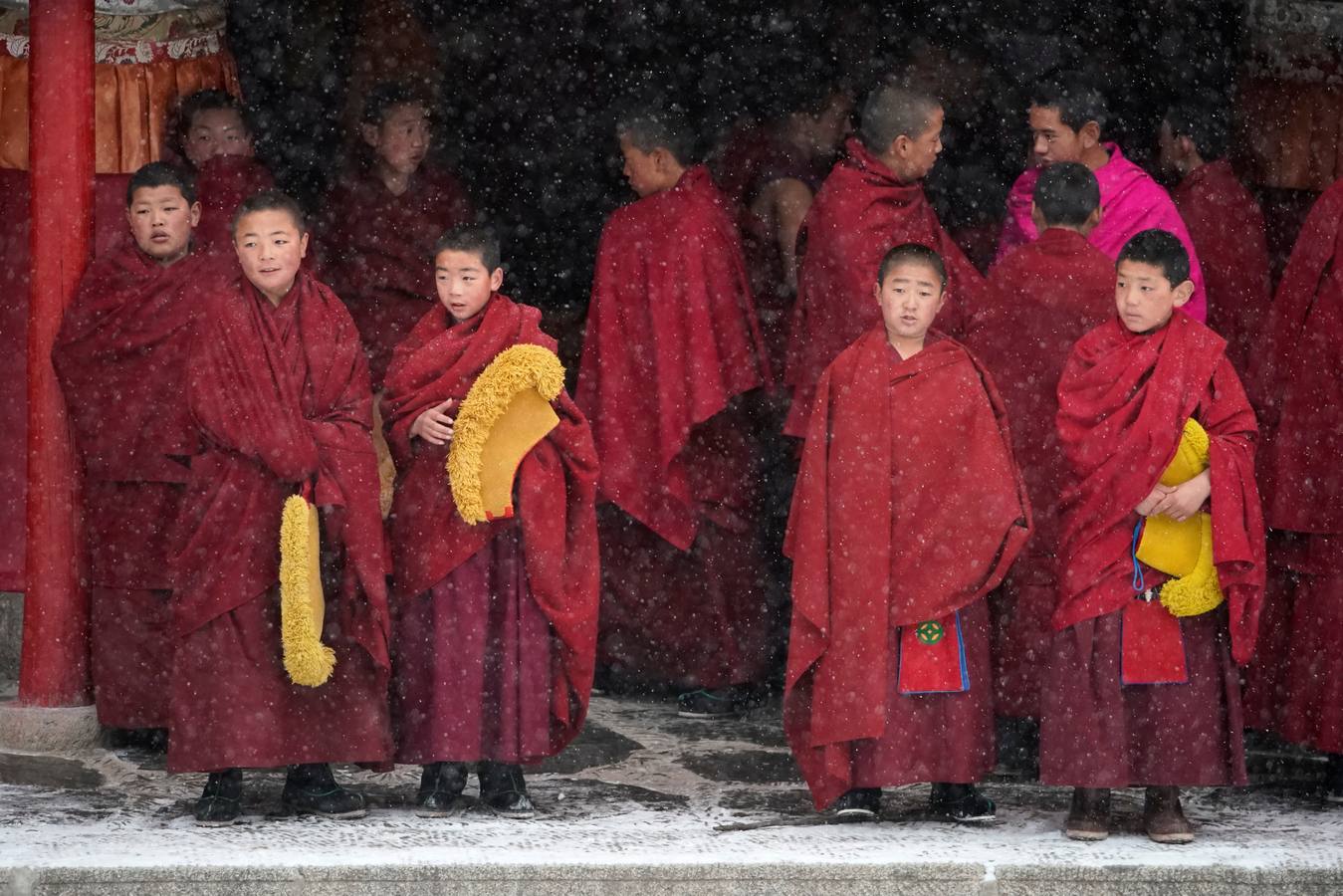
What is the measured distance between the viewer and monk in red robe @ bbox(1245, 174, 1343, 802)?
23.1 ft

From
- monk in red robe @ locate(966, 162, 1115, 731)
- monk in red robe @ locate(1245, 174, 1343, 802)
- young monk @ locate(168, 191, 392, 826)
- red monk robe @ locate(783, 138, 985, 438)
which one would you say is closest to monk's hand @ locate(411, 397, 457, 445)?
young monk @ locate(168, 191, 392, 826)

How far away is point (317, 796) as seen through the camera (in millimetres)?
6609

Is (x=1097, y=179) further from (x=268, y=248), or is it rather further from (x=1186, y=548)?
(x=268, y=248)

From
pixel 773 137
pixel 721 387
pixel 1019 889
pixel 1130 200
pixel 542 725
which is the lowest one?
pixel 1019 889

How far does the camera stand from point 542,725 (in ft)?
21.7

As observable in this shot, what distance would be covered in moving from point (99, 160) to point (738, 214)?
91.3 inches

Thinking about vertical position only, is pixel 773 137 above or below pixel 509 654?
above

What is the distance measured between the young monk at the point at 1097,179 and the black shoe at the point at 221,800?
2.97 metres

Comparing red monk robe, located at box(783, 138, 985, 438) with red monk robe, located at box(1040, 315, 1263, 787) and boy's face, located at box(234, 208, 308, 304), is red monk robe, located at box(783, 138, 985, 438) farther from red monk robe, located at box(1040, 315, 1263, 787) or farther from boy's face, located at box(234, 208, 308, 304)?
boy's face, located at box(234, 208, 308, 304)

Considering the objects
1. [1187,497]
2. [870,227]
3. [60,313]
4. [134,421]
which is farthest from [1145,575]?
[60,313]

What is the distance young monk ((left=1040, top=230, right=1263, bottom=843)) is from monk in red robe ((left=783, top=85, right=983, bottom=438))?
3.83 ft

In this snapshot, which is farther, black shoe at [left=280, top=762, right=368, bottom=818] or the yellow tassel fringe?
black shoe at [left=280, top=762, right=368, bottom=818]

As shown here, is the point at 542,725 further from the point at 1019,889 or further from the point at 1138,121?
the point at 1138,121

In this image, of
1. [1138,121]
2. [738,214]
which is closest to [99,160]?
[738,214]
